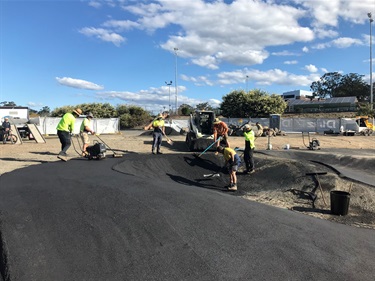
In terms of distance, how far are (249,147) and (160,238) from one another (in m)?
6.66

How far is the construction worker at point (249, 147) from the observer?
10273mm

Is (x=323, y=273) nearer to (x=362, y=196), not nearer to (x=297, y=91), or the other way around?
(x=362, y=196)

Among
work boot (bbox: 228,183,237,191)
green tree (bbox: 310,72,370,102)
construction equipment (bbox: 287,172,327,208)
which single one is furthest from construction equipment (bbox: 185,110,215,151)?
green tree (bbox: 310,72,370,102)

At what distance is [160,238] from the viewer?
14.0ft

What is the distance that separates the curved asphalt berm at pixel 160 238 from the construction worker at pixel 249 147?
4.22 m

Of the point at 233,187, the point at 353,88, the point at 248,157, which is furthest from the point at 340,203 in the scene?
the point at 353,88

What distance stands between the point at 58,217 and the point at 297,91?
105 m

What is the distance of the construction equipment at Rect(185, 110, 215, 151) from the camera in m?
15.4

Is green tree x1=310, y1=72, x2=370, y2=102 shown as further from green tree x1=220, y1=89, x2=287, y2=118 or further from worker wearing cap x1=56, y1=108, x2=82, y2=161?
worker wearing cap x1=56, y1=108, x2=82, y2=161

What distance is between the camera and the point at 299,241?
464 centimetres

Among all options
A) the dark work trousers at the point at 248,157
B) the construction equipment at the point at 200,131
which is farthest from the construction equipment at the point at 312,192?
the construction equipment at the point at 200,131

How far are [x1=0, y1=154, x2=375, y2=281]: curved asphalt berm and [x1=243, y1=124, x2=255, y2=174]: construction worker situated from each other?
Answer: 4220mm

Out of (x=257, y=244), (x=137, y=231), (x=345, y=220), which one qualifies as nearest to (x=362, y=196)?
→ (x=345, y=220)

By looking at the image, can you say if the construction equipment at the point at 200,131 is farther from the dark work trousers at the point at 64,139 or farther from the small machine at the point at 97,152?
the dark work trousers at the point at 64,139
